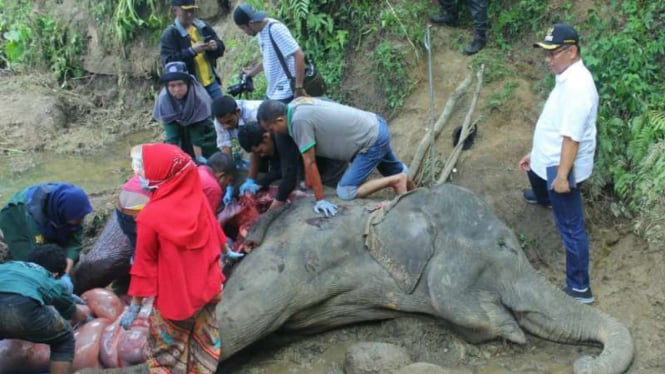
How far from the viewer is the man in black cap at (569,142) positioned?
459 centimetres

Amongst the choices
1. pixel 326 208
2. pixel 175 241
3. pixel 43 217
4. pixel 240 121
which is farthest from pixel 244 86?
pixel 175 241

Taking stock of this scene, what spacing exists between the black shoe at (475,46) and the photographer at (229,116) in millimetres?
2632

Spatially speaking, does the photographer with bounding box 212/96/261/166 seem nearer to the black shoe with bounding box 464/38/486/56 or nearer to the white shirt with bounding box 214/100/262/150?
the white shirt with bounding box 214/100/262/150

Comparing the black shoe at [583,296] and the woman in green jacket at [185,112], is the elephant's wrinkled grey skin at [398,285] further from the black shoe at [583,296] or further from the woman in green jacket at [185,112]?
the woman in green jacket at [185,112]

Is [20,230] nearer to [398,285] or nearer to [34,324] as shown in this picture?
[34,324]

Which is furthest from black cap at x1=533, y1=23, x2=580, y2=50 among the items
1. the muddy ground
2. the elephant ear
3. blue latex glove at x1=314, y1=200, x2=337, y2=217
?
blue latex glove at x1=314, y1=200, x2=337, y2=217

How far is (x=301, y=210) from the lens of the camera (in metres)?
5.56

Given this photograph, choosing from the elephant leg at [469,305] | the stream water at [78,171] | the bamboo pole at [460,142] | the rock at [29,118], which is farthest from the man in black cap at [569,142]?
the rock at [29,118]

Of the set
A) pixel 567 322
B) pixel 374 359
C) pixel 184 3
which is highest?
pixel 184 3

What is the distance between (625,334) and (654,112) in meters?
2.12

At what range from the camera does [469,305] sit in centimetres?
495

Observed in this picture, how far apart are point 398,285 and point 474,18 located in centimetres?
349

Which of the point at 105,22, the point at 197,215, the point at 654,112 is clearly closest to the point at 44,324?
the point at 197,215

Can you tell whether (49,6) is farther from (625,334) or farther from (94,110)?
(625,334)
